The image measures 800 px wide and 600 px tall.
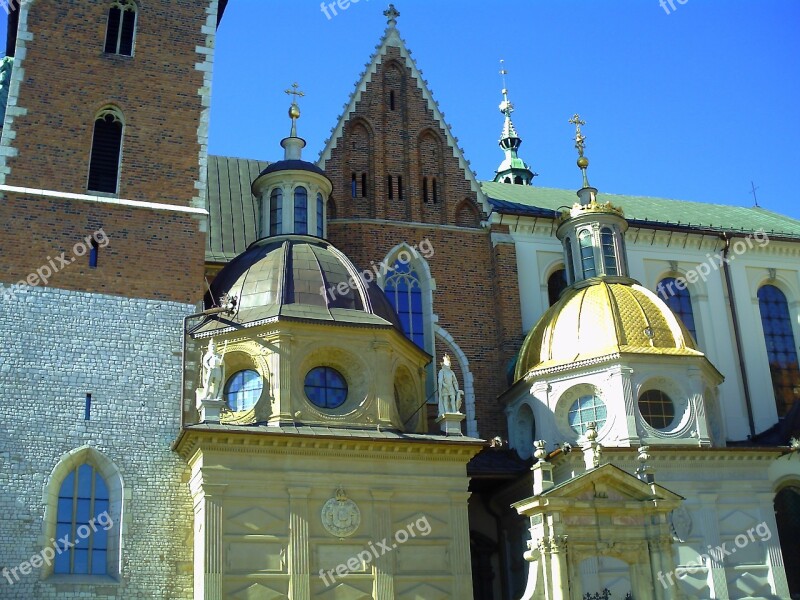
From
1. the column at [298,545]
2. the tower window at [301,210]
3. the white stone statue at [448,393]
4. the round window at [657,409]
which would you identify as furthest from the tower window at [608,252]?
the column at [298,545]

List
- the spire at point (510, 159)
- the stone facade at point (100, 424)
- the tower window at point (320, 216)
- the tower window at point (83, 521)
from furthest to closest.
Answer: the spire at point (510, 159), the tower window at point (320, 216), the tower window at point (83, 521), the stone facade at point (100, 424)

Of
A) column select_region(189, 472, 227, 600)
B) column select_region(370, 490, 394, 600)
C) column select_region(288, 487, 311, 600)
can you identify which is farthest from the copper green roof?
column select_region(189, 472, 227, 600)

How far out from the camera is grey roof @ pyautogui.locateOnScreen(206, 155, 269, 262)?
1033 inches

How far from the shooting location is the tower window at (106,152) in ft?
72.8

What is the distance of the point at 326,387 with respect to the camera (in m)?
20.7

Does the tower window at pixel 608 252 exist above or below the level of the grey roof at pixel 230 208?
below

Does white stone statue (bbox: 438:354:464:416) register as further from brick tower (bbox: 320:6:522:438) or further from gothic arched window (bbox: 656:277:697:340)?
gothic arched window (bbox: 656:277:697:340)

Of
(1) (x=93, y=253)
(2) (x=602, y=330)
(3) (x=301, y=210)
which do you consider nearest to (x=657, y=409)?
(2) (x=602, y=330)

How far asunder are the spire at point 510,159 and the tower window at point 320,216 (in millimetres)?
22941

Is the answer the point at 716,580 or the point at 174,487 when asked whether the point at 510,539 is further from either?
the point at 174,487

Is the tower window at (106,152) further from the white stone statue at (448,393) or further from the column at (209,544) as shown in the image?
the white stone statue at (448,393)

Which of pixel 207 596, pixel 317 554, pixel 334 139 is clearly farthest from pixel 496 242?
pixel 207 596

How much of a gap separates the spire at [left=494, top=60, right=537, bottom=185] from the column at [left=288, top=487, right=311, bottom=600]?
30.0m

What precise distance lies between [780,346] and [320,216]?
1452cm
